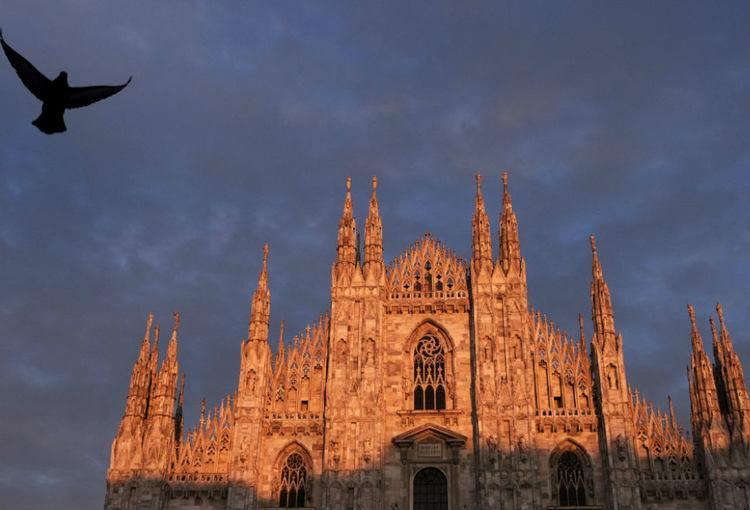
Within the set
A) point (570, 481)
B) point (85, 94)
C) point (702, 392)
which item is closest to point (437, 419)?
point (570, 481)

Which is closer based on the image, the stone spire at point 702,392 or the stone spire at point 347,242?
the stone spire at point 702,392

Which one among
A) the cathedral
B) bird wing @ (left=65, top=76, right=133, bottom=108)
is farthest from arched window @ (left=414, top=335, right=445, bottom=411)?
bird wing @ (left=65, top=76, right=133, bottom=108)

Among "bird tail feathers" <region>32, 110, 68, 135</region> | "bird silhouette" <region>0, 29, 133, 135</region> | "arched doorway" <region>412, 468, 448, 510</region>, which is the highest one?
"bird silhouette" <region>0, 29, 133, 135</region>

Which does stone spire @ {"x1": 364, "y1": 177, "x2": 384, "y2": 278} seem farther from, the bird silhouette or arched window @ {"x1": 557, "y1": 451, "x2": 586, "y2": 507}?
the bird silhouette

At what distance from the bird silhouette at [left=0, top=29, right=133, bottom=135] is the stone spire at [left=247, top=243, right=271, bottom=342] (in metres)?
31.0

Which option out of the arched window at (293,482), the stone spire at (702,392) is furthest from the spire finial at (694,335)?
the arched window at (293,482)

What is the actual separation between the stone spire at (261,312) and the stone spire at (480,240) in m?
10.8

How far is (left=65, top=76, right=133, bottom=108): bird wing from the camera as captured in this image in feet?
40.2

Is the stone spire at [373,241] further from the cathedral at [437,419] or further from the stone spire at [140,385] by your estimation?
the stone spire at [140,385]

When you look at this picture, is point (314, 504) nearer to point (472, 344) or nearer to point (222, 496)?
point (222, 496)

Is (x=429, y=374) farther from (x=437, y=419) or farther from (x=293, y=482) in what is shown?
(x=293, y=482)

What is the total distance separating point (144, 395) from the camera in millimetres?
41625

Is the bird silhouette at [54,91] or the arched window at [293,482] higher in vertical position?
the bird silhouette at [54,91]

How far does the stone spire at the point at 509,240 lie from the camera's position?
4369 cm
